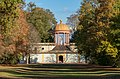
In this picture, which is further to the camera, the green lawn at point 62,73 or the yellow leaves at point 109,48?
the yellow leaves at point 109,48

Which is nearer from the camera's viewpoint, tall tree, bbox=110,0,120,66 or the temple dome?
tall tree, bbox=110,0,120,66

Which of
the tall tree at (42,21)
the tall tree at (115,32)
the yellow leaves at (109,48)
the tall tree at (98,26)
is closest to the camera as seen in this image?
the tall tree at (115,32)

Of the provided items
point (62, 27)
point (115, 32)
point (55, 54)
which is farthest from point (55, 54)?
point (115, 32)

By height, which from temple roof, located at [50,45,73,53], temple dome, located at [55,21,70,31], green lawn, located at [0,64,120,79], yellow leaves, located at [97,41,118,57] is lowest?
green lawn, located at [0,64,120,79]

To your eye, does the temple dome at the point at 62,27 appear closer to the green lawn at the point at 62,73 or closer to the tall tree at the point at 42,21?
the tall tree at the point at 42,21

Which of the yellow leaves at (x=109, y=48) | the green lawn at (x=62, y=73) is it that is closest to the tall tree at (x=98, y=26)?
the yellow leaves at (x=109, y=48)

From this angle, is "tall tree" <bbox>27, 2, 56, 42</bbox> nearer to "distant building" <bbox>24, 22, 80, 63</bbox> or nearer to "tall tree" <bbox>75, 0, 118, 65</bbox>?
"distant building" <bbox>24, 22, 80, 63</bbox>

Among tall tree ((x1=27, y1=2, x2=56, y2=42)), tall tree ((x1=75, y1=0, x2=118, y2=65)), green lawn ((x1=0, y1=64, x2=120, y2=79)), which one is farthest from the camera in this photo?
tall tree ((x1=27, y1=2, x2=56, y2=42))

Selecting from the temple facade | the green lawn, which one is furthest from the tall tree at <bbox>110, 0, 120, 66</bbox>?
the temple facade

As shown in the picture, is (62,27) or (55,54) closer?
(55,54)

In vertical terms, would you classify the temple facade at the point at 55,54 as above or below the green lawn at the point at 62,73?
above

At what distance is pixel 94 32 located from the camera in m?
72.2

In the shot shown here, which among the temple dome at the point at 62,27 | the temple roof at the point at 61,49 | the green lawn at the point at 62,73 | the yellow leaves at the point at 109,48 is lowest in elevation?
the green lawn at the point at 62,73

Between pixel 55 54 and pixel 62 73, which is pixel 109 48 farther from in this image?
pixel 55 54
